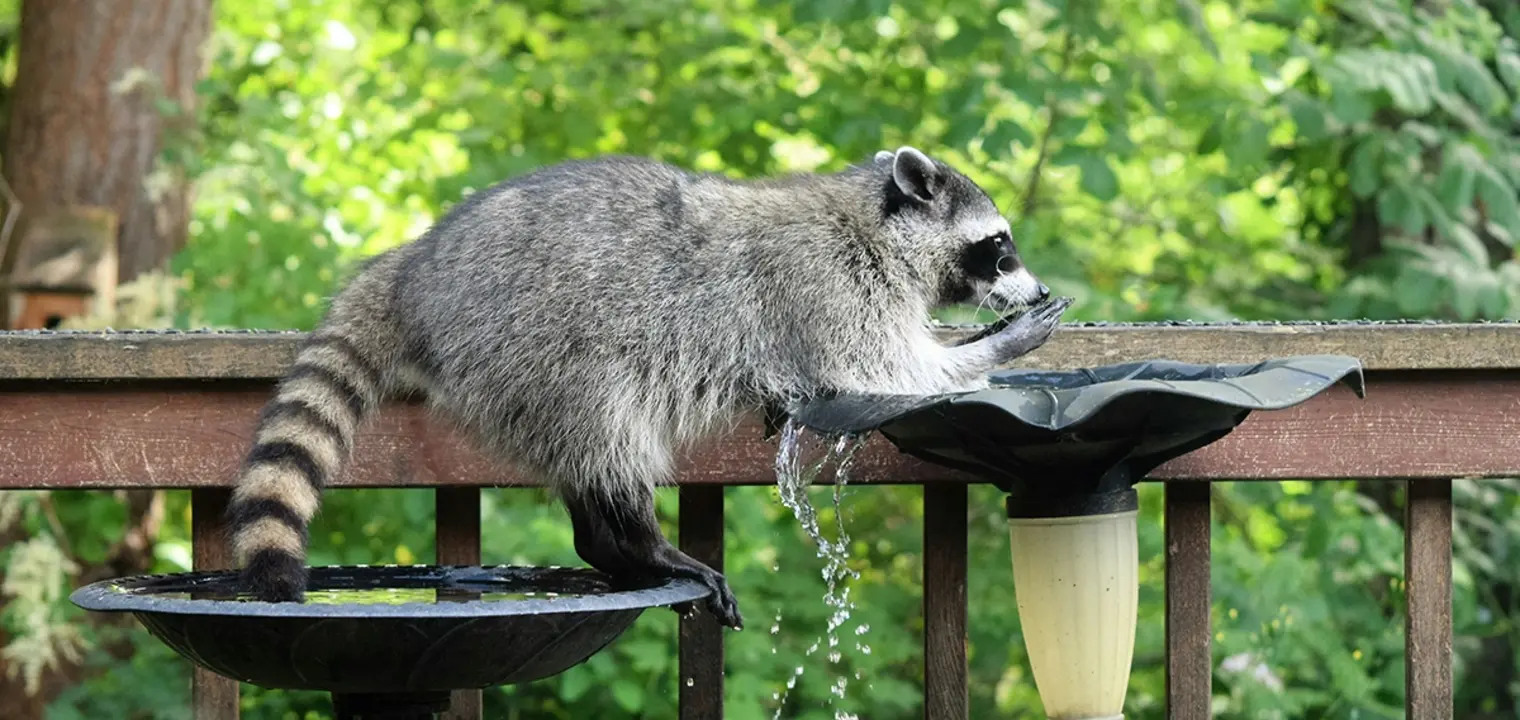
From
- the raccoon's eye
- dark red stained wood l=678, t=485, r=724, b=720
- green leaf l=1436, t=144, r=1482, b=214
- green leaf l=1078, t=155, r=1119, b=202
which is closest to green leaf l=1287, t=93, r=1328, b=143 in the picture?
green leaf l=1436, t=144, r=1482, b=214

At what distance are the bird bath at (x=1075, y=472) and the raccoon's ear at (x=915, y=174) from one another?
0.65 meters

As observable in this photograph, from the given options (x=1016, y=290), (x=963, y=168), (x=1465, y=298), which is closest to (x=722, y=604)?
(x=1016, y=290)

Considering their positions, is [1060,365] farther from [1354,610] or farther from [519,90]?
[519,90]

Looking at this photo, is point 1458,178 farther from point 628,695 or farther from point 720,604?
point 720,604

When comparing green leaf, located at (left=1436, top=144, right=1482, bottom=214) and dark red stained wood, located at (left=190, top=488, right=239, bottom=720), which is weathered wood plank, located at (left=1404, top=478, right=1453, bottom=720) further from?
green leaf, located at (left=1436, top=144, right=1482, bottom=214)

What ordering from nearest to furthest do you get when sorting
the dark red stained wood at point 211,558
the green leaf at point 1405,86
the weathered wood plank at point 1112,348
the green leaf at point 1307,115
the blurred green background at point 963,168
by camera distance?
the weathered wood plank at point 1112,348 → the dark red stained wood at point 211,558 → the blurred green background at point 963,168 → the green leaf at point 1405,86 → the green leaf at point 1307,115

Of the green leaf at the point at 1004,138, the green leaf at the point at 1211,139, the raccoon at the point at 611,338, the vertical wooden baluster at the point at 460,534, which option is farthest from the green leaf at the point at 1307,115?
the vertical wooden baluster at the point at 460,534

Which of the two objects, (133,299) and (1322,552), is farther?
(133,299)

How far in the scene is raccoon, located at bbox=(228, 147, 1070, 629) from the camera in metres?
2.56

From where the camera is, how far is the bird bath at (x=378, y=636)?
1.92 metres

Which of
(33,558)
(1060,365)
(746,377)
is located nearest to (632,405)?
(746,377)

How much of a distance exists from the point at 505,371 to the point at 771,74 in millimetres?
2995

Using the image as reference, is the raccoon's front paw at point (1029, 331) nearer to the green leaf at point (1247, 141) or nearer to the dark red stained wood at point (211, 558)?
the dark red stained wood at point (211, 558)

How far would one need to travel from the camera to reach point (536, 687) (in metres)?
4.14
